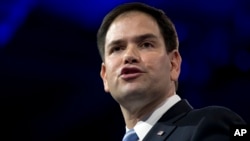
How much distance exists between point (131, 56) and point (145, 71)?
0.20ft

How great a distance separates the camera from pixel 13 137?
3365 millimetres

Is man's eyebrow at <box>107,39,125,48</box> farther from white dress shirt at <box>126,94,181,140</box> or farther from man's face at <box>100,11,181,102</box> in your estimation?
white dress shirt at <box>126,94,181,140</box>

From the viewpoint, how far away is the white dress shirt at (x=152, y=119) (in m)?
1.46

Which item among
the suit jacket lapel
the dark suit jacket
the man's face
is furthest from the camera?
the man's face

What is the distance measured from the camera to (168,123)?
1414 mm

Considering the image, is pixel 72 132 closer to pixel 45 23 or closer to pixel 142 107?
pixel 45 23

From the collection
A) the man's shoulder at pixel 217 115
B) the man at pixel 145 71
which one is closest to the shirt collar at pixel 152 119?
the man at pixel 145 71

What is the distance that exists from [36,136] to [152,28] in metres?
2.06

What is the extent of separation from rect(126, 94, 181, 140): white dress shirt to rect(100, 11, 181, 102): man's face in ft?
0.11

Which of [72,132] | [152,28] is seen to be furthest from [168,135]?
[72,132]

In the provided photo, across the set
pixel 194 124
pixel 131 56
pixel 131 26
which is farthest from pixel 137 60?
pixel 194 124

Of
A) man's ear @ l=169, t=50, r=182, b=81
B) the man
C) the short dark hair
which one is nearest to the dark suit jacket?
the man

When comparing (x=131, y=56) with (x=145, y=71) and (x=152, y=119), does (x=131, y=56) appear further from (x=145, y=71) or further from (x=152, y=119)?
(x=152, y=119)

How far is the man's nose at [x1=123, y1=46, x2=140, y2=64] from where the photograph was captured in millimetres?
1463
